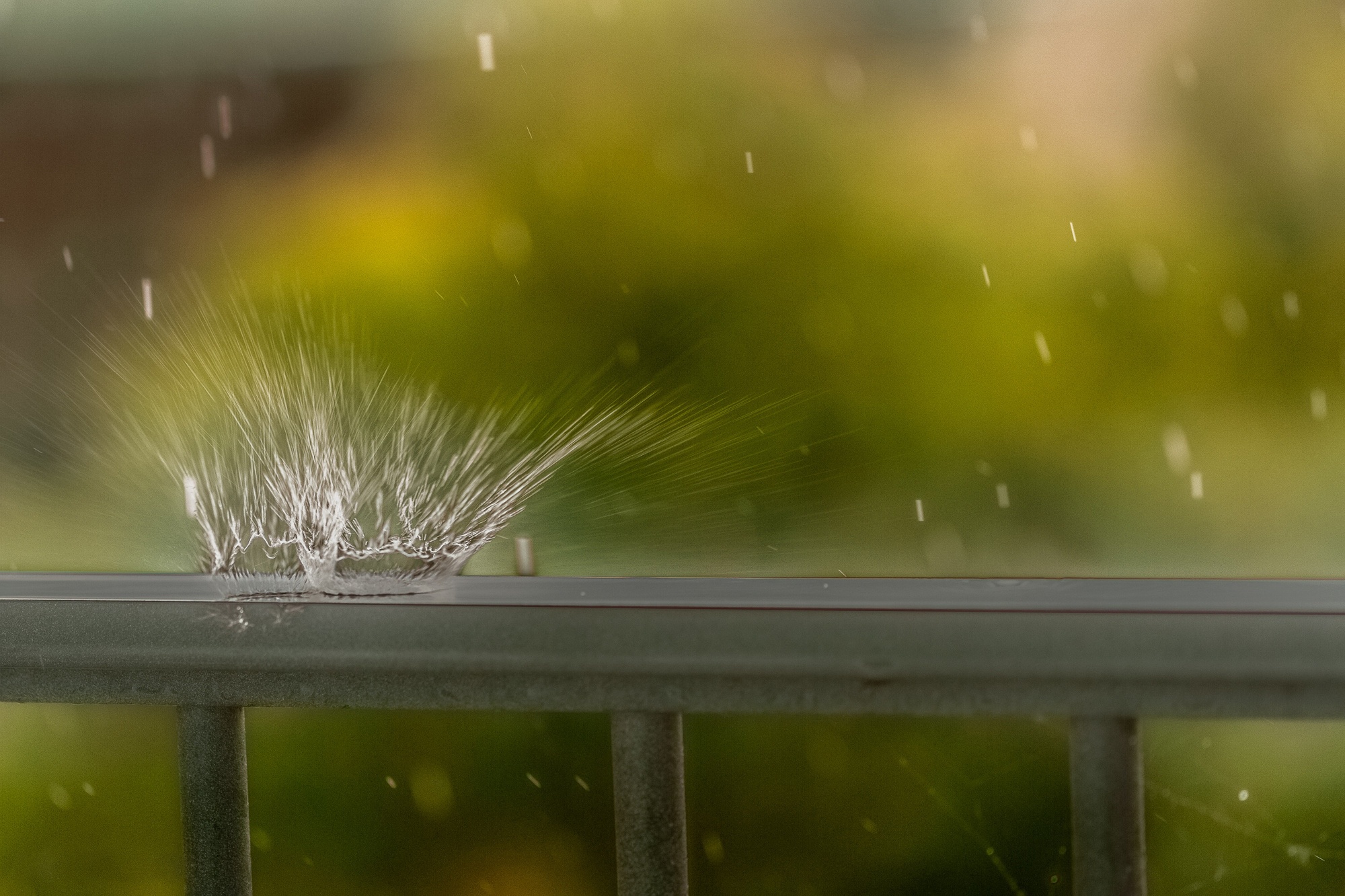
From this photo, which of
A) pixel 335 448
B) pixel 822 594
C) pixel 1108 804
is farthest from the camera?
pixel 335 448

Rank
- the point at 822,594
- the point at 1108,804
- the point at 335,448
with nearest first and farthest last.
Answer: the point at 1108,804
the point at 822,594
the point at 335,448

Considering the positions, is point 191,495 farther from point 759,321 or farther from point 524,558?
point 759,321

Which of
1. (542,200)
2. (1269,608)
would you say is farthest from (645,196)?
(1269,608)

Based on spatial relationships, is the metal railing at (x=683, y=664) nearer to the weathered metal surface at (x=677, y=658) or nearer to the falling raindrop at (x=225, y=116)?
the weathered metal surface at (x=677, y=658)

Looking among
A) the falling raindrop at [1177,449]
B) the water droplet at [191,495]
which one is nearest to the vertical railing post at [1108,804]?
the falling raindrop at [1177,449]

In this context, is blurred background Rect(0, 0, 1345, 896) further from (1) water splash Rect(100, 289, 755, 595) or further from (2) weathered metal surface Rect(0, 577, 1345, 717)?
(2) weathered metal surface Rect(0, 577, 1345, 717)

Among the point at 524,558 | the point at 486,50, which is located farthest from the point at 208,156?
the point at 524,558

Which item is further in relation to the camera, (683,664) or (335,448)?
(335,448)

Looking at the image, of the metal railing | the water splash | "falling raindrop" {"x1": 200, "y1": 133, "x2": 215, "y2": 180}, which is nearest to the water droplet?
the water splash
